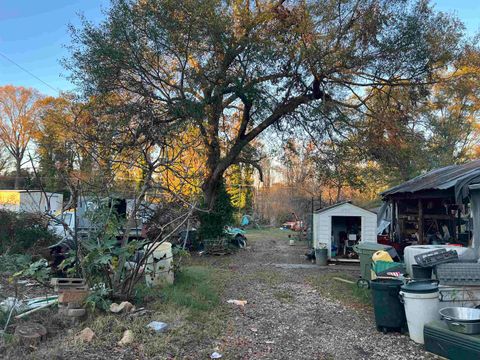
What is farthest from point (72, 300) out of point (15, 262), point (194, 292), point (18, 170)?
point (18, 170)

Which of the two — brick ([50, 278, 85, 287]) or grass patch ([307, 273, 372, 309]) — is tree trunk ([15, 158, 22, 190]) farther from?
brick ([50, 278, 85, 287])

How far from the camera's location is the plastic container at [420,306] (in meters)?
5.04

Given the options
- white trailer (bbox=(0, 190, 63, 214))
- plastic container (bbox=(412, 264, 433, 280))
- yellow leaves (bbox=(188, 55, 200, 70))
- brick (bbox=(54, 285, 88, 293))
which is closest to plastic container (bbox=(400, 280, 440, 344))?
plastic container (bbox=(412, 264, 433, 280))

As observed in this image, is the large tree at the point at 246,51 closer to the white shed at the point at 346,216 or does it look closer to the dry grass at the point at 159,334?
the white shed at the point at 346,216

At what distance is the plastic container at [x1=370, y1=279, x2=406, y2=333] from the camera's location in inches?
218

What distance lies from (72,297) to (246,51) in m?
9.35

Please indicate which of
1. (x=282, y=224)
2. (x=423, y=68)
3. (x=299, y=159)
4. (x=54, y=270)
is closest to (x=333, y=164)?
(x=299, y=159)

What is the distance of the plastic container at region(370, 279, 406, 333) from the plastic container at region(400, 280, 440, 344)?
32 centimetres

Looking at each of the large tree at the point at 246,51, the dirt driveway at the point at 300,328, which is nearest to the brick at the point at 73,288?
the dirt driveway at the point at 300,328

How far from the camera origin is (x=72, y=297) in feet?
17.6

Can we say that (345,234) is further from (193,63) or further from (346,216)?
(193,63)

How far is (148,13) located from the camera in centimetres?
1146

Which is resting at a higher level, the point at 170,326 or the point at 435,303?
the point at 435,303

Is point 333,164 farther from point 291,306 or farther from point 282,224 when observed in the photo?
point 282,224
